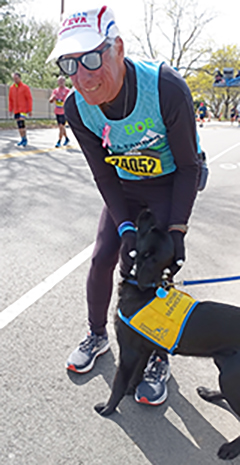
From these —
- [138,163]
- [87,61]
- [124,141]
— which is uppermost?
[87,61]

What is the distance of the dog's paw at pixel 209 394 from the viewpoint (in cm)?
225

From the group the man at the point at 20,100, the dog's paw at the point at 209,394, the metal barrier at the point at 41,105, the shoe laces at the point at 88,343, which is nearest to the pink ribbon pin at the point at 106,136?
the shoe laces at the point at 88,343

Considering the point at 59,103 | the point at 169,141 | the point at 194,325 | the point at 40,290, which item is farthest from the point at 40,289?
the point at 59,103

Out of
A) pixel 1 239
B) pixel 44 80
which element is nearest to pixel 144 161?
pixel 1 239

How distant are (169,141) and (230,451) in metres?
1.52

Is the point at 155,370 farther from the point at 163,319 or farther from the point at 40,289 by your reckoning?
the point at 40,289

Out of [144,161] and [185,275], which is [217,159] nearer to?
[185,275]

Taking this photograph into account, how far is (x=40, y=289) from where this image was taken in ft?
11.0

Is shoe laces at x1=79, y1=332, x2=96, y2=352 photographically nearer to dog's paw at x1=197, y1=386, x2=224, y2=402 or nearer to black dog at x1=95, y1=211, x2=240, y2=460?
black dog at x1=95, y1=211, x2=240, y2=460

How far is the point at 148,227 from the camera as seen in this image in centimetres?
193

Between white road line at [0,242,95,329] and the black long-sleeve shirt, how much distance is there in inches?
48.9

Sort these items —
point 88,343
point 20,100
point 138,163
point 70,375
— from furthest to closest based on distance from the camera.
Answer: point 20,100 < point 88,343 < point 70,375 < point 138,163

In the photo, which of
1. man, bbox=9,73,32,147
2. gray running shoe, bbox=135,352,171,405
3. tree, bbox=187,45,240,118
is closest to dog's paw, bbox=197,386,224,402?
gray running shoe, bbox=135,352,171,405

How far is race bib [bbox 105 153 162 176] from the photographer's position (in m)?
2.08
